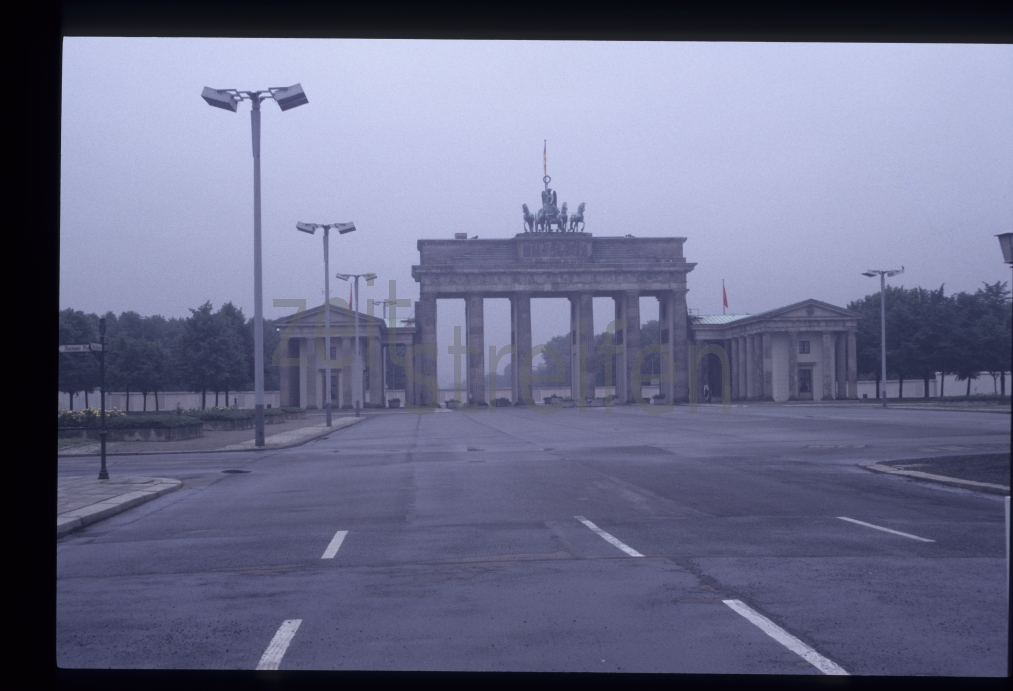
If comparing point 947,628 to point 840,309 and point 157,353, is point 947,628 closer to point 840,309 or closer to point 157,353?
point 157,353

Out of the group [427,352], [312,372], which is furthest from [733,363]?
[312,372]

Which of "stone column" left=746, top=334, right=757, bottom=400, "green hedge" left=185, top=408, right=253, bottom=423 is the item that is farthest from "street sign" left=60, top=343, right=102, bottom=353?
"stone column" left=746, top=334, right=757, bottom=400

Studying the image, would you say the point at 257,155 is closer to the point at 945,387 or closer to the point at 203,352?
the point at 203,352

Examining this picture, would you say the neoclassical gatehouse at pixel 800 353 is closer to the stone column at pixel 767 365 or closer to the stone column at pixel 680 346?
the stone column at pixel 767 365

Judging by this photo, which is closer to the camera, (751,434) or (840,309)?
(751,434)

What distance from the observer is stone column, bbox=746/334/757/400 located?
104 meters

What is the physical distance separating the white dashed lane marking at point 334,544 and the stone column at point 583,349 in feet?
299

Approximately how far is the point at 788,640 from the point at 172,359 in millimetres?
87231

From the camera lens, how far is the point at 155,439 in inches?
1606

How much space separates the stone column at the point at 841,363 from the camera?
10194 cm

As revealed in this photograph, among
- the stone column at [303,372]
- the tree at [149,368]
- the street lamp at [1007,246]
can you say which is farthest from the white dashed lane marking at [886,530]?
the stone column at [303,372]

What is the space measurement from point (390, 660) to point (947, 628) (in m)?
4.62

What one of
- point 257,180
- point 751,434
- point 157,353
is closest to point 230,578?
point 257,180

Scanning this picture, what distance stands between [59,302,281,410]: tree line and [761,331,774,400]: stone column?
180 ft
